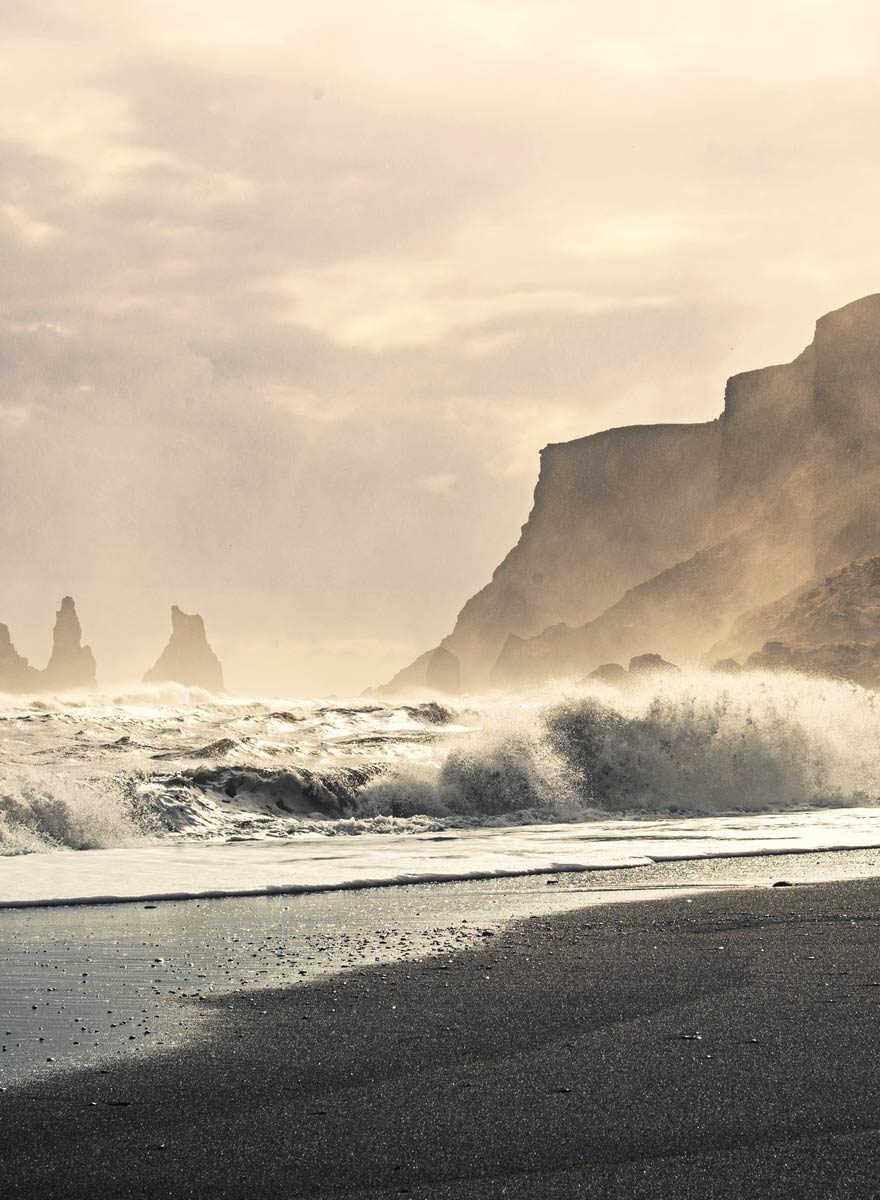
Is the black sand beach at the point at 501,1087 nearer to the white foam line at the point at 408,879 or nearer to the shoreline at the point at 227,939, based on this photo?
the shoreline at the point at 227,939

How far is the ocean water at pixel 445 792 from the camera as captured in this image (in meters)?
13.8

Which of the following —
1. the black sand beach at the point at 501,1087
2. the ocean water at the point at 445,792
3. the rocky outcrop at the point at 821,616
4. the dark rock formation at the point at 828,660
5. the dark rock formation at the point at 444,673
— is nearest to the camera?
the black sand beach at the point at 501,1087

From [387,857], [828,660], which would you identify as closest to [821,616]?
[828,660]

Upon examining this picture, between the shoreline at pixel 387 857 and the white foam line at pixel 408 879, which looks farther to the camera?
the shoreline at pixel 387 857

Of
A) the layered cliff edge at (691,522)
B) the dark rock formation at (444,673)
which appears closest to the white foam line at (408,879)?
the layered cliff edge at (691,522)

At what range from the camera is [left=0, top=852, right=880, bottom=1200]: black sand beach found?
3547 mm

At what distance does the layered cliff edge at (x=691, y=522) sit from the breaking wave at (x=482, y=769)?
72018 millimetres

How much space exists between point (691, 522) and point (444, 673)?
34.6 m

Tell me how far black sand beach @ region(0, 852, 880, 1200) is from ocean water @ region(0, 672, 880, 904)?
18.2 feet

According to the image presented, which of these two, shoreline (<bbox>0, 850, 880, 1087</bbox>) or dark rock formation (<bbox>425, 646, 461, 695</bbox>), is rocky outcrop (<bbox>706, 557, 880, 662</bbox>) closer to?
shoreline (<bbox>0, 850, 880, 1087</bbox>)

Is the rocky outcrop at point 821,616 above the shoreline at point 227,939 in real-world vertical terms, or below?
above

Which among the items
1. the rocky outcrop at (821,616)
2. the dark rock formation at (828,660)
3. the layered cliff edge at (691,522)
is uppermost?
the layered cliff edge at (691,522)

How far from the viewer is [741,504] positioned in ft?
368

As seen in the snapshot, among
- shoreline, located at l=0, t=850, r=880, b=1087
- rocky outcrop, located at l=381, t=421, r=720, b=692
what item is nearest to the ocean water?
shoreline, located at l=0, t=850, r=880, b=1087
